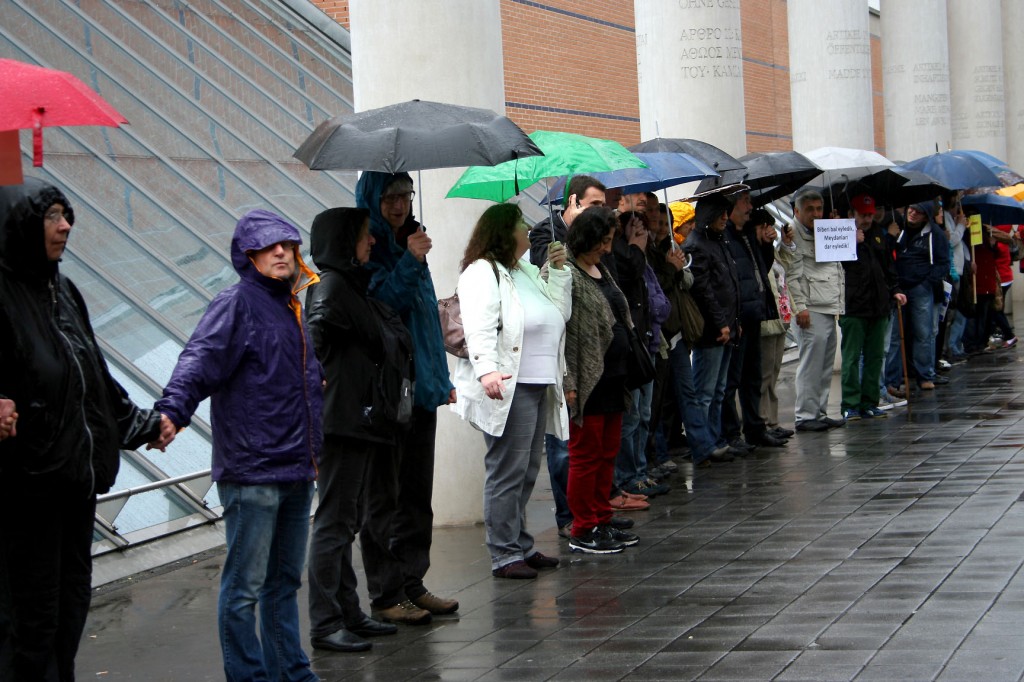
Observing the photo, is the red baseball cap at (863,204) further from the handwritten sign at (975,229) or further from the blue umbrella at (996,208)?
the blue umbrella at (996,208)

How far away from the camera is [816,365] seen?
12195mm

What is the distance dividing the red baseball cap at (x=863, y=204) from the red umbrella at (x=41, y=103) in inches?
370

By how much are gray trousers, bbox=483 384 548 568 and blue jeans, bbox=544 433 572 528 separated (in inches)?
38.9

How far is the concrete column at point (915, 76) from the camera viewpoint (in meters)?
20.6

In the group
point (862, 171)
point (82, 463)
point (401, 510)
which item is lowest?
point (401, 510)

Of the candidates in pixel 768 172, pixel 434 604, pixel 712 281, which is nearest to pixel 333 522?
pixel 434 604

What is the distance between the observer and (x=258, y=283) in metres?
5.39

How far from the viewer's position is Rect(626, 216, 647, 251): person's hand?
30.7 feet

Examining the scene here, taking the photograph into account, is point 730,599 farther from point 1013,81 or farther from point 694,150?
point 1013,81

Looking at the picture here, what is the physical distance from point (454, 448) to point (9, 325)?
4474 millimetres

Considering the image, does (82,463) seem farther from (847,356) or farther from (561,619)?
(847,356)

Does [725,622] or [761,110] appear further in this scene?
[761,110]

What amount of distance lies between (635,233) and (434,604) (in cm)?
354

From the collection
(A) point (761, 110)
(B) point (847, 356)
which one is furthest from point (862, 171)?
(A) point (761, 110)
